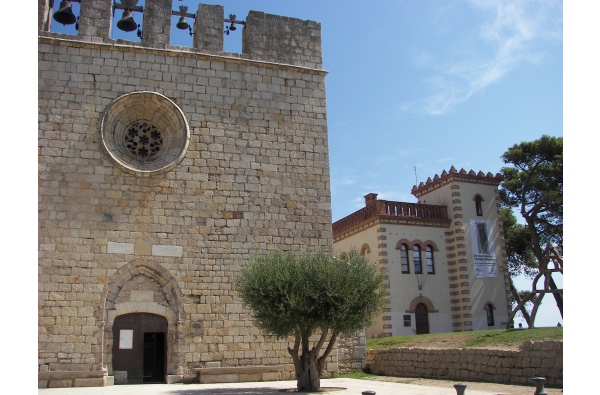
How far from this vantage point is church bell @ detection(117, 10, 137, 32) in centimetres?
1254

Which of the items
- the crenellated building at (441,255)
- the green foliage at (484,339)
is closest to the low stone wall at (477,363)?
the green foliage at (484,339)

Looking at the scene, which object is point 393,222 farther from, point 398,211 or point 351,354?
point 351,354

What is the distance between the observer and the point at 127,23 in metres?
12.6

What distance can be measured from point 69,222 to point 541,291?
433 inches

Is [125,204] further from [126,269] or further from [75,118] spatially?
[75,118]

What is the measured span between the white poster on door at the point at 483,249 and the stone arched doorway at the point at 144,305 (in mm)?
14926

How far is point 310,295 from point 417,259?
46.2ft

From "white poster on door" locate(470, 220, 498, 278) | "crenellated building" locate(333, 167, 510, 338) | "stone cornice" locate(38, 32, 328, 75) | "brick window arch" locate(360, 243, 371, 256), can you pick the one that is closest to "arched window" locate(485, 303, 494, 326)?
"crenellated building" locate(333, 167, 510, 338)

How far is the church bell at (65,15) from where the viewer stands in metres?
12.2

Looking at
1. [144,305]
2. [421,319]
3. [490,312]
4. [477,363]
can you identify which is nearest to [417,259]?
[421,319]

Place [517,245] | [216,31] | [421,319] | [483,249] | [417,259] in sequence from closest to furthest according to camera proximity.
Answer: [216,31], [421,319], [417,259], [483,249], [517,245]

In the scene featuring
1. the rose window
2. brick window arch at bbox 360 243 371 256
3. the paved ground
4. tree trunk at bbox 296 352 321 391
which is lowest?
the paved ground

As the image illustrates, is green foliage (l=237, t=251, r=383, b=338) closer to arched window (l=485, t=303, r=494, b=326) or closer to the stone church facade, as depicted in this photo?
the stone church facade

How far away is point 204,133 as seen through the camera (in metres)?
12.2
